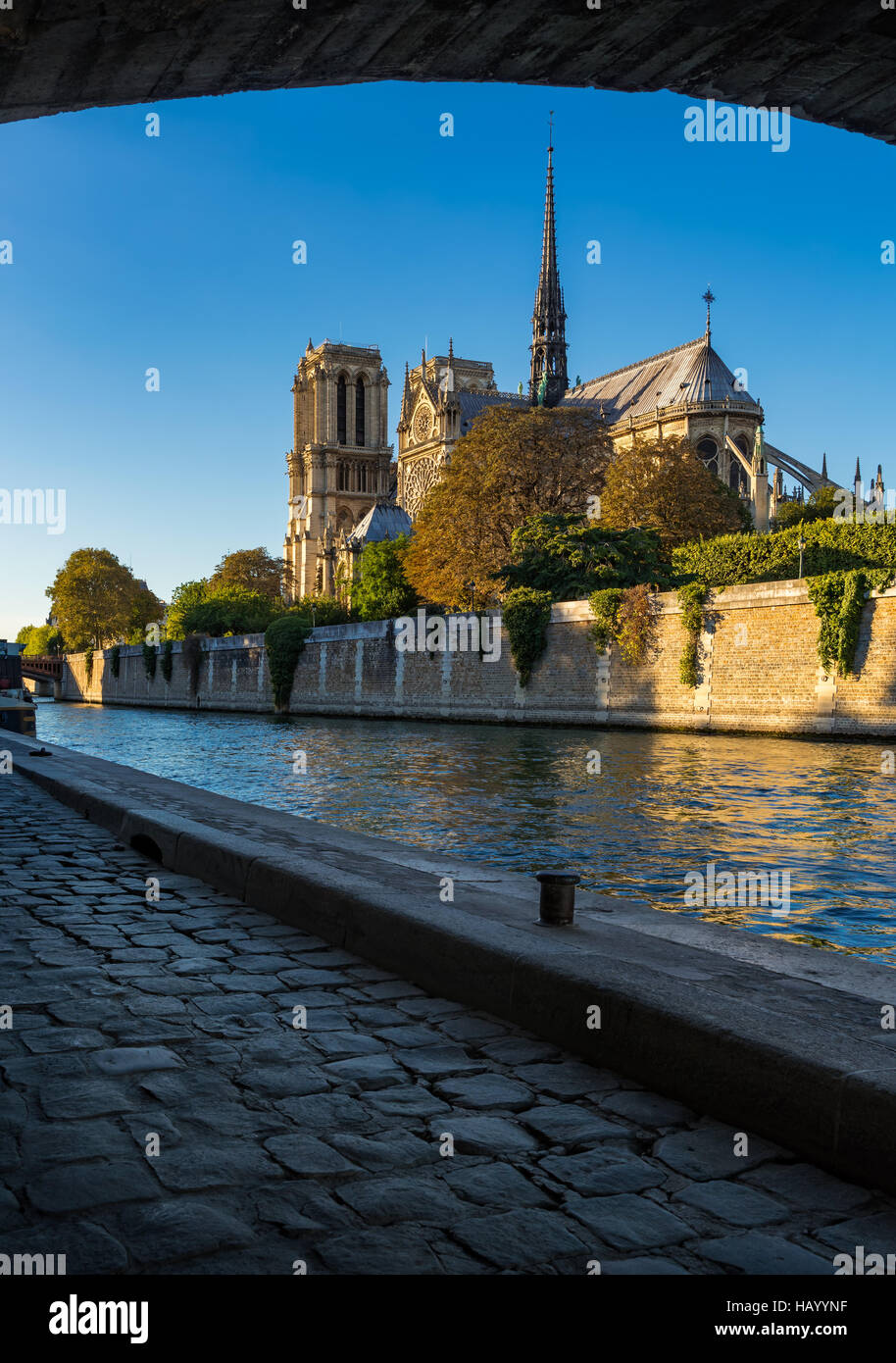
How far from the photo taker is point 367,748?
24.1 meters

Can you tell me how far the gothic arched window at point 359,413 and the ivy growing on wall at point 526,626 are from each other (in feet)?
229

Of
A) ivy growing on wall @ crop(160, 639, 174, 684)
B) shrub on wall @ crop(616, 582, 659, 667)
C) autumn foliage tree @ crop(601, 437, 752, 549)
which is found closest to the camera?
shrub on wall @ crop(616, 582, 659, 667)

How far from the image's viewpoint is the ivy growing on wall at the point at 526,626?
3506 cm

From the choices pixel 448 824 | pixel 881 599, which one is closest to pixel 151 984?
pixel 448 824

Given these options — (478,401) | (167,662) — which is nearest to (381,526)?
(478,401)

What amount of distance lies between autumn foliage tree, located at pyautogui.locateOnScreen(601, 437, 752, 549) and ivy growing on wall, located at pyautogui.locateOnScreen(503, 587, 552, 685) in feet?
19.6

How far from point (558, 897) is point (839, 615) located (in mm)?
22306

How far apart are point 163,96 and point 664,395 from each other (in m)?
68.0

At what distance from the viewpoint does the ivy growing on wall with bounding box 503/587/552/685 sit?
115 feet

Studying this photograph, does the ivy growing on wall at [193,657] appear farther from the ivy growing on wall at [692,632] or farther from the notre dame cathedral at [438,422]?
the ivy growing on wall at [692,632]

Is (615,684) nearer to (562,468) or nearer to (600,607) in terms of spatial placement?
(600,607)

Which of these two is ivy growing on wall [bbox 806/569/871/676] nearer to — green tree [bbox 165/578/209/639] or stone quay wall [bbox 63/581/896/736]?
stone quay wall [bbox 63/581/896/736]

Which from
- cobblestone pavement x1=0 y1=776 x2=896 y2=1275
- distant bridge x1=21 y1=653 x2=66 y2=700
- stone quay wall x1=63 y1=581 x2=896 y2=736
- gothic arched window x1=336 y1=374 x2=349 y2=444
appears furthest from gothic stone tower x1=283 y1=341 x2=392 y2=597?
cobblestone pavement x1=0 y1=776 x2=896 y2=1275

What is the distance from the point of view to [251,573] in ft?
278
